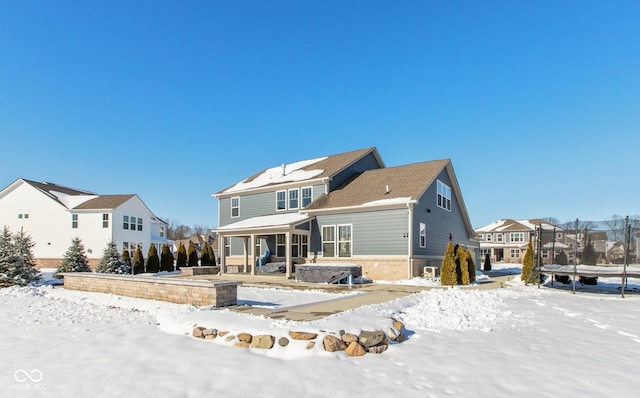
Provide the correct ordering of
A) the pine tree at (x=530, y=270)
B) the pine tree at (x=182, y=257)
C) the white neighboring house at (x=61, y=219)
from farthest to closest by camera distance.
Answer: the white neighboring house at (x=61, y=219), the pine tree at (x=182, y=257), the pine tree at (x=530, y=270)

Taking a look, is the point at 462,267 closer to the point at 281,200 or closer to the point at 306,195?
the point at 306,195

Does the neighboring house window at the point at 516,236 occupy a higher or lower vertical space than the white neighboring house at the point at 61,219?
lower

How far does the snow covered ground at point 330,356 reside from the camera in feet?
16.4

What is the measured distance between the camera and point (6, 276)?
15258 mm

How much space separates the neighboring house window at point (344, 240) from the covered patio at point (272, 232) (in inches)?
73.0

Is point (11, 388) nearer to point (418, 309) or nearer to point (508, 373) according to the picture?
point (508, 373)

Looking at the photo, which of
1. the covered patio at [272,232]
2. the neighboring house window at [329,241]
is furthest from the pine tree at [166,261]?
the neighboring house window at [329,241]

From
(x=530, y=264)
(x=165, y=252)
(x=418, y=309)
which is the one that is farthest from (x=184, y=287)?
(x=165, y=252)

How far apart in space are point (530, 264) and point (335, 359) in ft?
42.7

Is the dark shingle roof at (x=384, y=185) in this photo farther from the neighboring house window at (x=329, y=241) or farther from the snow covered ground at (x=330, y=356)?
the snow covered ground at (x=330, y=356)

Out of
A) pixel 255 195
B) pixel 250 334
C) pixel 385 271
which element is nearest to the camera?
pixel 250 334

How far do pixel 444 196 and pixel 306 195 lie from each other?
8.21 m

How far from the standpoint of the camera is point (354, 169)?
24.8 meters

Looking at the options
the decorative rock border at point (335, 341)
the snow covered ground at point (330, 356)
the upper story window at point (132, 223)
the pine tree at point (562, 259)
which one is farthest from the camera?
the upper story window at point (132, 223)
